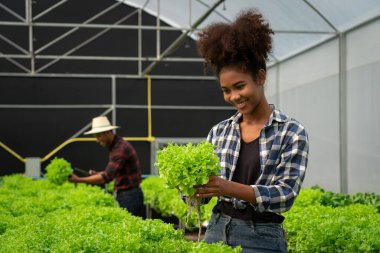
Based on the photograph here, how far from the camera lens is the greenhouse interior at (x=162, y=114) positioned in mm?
5059

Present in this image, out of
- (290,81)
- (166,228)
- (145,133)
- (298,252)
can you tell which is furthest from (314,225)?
(145,133)

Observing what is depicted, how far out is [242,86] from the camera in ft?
11.4

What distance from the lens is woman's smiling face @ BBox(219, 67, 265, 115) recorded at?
346 centimetres

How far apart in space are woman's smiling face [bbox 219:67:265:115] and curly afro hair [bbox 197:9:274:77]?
4cm

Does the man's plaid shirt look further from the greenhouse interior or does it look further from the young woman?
the young woman

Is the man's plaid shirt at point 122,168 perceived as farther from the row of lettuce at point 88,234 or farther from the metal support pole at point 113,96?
the metal support pole at point 113,96

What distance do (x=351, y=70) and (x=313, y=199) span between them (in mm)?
2691

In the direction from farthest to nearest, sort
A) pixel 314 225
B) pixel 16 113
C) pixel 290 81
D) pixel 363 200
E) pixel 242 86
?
pixel 16 113, pixel 290 81, pixel 363 200, pixel 314 225, pixel 242 86

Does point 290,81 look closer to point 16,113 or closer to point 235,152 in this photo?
point 16,113

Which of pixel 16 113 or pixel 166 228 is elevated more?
pixel 16 113

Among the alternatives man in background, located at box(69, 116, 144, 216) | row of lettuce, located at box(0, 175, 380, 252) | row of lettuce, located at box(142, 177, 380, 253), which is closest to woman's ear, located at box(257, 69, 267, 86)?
row of lettuce, located at box(0, 175, 380, 252)

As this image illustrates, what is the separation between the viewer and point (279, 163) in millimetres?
3445

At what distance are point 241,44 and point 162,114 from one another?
45.8 ft

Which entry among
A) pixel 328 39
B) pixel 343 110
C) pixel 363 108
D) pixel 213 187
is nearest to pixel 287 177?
pixel 213 187
